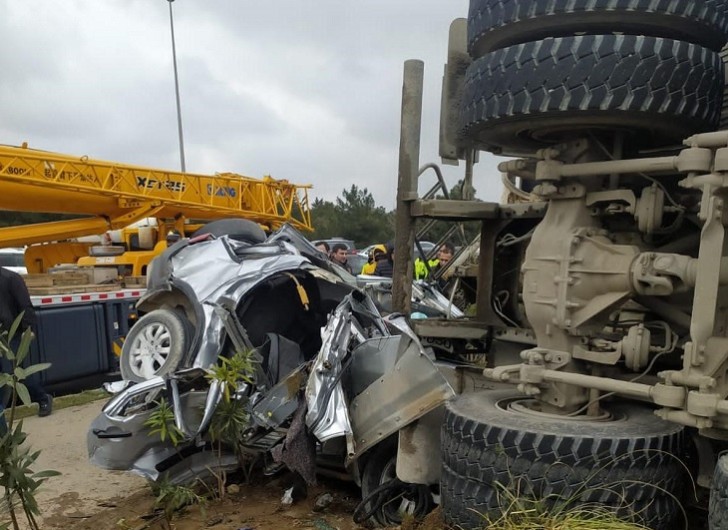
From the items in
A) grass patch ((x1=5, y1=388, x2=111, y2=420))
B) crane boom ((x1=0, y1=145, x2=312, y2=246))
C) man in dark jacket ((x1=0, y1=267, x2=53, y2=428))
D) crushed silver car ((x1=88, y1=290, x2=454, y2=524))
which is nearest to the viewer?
crushed silver car ((x1=88, y1=290, x2=454, y2=524))

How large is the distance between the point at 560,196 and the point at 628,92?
2.00 ft

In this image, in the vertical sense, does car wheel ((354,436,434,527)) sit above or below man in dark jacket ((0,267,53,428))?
below

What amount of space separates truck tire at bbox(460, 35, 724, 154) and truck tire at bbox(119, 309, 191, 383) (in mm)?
2753

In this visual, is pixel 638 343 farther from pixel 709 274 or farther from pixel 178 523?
pixel 178 523

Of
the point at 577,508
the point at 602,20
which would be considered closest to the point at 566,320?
the point at 577,508

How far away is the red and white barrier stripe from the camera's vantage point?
801 centimetres

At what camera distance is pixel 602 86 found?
268cm

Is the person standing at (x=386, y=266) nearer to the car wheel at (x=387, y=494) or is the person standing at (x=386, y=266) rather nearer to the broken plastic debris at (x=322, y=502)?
the broken plastic debris at (x=322, y=502)

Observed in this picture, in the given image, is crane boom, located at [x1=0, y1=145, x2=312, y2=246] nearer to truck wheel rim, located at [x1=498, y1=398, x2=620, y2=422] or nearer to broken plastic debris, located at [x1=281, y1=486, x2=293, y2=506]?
broken plastic debris, located at [x1=281, y1=486, x2=293, y2=506]

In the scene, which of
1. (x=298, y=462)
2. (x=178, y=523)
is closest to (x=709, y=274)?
(x=298, y=462)

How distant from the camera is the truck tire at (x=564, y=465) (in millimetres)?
2572

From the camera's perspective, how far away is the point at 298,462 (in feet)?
12.1

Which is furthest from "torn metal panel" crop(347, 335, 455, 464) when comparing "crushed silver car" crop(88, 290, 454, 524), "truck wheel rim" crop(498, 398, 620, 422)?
"truck wheel rim" crop(498, 398, 620, 422)

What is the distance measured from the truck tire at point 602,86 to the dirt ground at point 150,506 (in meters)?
1.96
